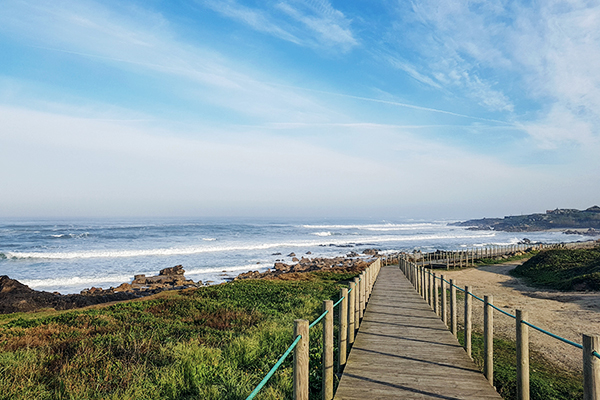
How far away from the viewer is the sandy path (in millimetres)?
9170

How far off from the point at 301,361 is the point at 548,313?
14.2m

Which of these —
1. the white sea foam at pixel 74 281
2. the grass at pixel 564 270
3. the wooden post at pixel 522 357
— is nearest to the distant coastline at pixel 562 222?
the grass at pixel 564 270

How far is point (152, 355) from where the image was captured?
613 cm

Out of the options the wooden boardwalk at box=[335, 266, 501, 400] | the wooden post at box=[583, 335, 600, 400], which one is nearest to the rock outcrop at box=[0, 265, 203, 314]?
the wooden boardwalk at box=[335, 266, 501, 400]

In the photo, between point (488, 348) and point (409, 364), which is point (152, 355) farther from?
point (488, 348)

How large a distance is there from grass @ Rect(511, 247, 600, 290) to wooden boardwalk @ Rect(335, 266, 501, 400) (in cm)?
1346

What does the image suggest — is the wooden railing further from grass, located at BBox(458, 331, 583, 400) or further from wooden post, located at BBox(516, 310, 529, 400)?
grass, located at BBox(458, 331, 583, 400)

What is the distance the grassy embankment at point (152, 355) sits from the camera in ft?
15.3

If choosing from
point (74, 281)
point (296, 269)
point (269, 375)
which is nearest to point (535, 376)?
point (269, 375)

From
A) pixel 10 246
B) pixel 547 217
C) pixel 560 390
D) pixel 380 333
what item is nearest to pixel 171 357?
pixel 380 333

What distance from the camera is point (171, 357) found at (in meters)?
6.02

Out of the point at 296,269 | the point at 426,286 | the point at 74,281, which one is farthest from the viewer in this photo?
the point at 296,269

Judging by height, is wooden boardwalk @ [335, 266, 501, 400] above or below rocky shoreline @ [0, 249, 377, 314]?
above

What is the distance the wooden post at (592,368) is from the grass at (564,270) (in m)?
18.1
